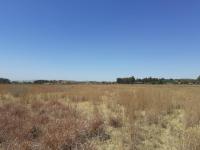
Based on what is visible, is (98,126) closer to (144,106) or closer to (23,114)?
(23,114)

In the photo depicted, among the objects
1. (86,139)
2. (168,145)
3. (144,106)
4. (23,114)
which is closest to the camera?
(168,145)

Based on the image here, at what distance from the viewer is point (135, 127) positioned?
220 inches

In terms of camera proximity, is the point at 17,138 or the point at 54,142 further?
the point at 17,138

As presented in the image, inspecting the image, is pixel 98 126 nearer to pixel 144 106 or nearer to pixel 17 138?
pixel 17 138

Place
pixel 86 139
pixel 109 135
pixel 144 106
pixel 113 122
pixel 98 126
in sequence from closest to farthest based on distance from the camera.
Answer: pixel 86 139
pixel 109 135
pixel 98 126
pixel 113 122
pixel 144 106

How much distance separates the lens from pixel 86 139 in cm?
491

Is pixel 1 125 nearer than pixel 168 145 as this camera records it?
No

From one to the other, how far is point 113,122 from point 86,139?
5.04 feet

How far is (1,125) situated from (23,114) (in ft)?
5.06

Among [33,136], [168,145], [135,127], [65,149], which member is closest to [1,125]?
[33,136]

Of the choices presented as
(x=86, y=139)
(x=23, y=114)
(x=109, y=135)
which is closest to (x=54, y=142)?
(x=86, y=139)

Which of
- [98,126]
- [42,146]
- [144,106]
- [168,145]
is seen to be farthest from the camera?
[144,106]

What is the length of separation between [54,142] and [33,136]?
0.93 m

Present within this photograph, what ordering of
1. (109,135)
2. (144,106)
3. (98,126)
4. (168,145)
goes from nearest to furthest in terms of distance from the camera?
(168,145)
(109,135)
(98,126)
(144,106)
